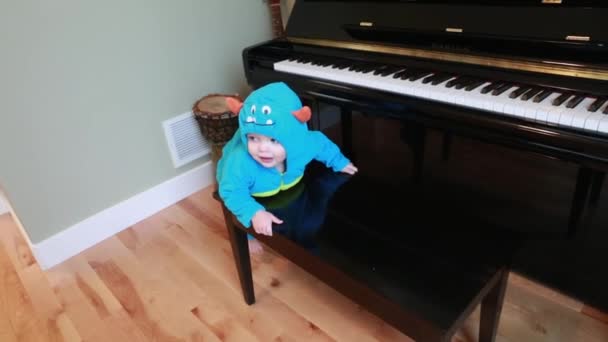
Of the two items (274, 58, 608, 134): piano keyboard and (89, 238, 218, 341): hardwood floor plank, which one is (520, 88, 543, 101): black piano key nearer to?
(274, 58, 608, 134): piano keyboard

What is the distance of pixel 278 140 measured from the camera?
1163mm

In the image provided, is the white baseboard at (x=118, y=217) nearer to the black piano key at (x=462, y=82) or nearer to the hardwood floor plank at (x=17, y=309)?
the hardwood floor plank at (x=17, y=309)

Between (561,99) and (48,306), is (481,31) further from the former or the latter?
(48,306)

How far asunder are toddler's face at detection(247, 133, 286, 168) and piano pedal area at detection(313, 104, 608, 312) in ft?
0.86

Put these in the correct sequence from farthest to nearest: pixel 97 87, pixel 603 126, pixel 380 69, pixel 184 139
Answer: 1. pixel 184 139
2. pixel 97 87
3. pixel 380 69
4. pixel 603 126

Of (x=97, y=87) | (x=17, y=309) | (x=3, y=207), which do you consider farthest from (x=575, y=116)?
(x=3, y=207)

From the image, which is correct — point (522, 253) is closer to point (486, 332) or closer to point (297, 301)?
point (486, 332)

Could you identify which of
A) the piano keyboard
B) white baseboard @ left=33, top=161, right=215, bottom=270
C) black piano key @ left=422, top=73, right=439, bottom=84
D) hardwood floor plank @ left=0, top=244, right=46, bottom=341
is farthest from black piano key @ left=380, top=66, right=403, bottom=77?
hardwood floor plank @ left=0, top=244, right=46, bottom=341

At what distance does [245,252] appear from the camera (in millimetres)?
1349

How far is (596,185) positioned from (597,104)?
0.21 meters

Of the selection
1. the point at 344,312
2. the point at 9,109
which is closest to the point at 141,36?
the point at 9,109

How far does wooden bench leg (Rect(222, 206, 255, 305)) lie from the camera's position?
129 centimetres

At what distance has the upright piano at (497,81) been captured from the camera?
38.7 inches

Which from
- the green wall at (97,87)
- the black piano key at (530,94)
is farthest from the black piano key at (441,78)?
the green wall at (97,87)
